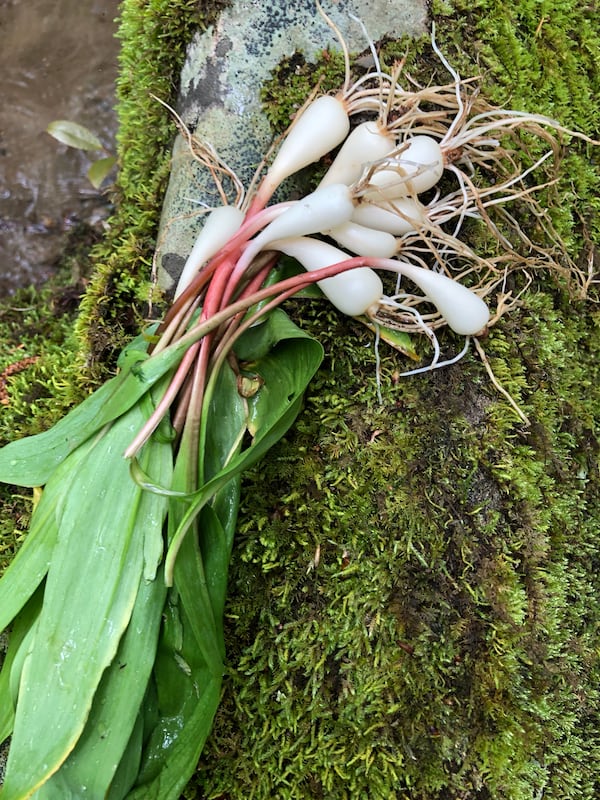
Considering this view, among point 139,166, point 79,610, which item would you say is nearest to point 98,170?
point 139,166

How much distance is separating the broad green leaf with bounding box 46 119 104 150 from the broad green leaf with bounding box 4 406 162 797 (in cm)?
124

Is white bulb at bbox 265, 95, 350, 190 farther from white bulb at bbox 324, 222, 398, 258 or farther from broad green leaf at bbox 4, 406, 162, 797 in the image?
broad green leaf at bbox 4, 406, 162, 797

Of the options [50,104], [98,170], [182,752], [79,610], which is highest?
[50,104]

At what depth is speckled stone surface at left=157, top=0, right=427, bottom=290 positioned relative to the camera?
118cm

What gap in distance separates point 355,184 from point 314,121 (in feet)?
0.45

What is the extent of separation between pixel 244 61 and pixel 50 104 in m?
1.37

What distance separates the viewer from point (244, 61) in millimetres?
1186

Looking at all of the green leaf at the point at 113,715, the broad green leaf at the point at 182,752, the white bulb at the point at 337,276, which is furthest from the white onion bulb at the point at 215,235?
the broad green leaf at the point at 182,752

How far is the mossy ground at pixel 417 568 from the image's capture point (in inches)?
41.7

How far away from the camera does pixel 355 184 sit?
1.05 metres

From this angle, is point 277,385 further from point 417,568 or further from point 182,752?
point 182,752

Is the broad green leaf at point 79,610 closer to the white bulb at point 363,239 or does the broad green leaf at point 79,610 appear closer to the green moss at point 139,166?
the green moss at point 139,166

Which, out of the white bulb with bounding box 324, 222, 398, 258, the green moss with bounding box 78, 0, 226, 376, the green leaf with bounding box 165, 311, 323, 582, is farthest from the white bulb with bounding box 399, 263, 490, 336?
the green moss with bounding box 78, 0, 226, 376

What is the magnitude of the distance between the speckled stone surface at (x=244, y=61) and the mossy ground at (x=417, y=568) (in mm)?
82
